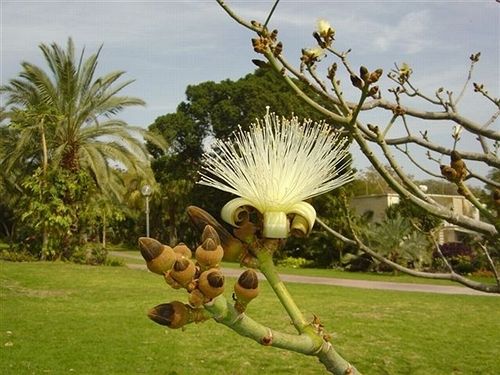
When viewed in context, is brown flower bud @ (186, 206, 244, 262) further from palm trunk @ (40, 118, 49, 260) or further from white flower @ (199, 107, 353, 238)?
palm trunk @ (40, 118, 49, 260)

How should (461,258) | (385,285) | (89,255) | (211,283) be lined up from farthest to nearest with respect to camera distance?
(461,258) < (89,255) < (385,285) < (211,283)

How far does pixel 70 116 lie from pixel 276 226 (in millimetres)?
18814

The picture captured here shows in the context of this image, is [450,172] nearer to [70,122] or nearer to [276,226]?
[276,226]

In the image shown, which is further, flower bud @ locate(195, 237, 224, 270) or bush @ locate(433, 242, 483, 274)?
bush @ locate(433, 242, 483, 274)

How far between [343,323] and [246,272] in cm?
892

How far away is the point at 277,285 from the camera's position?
109 cm

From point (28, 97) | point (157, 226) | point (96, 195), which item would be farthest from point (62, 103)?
point (157, 226)

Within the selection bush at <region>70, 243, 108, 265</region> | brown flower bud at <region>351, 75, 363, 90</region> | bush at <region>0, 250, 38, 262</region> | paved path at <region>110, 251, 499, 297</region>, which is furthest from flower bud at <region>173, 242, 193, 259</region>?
bush at <region>0, 250, 38, 262</region>

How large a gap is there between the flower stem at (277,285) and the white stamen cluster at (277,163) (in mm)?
77

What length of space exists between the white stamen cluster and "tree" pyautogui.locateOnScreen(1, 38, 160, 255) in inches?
708

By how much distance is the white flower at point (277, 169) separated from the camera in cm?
113

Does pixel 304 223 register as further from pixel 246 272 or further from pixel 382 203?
pixel 382 203

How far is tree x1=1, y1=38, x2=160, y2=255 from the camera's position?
18.7 meters

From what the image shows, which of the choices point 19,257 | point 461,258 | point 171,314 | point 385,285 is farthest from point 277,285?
point 461,258
